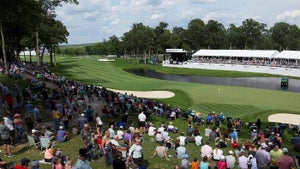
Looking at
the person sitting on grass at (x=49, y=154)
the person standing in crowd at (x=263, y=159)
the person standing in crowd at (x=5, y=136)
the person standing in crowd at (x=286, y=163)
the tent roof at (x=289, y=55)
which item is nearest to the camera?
the person standing in crowd at (x=286, y=163)

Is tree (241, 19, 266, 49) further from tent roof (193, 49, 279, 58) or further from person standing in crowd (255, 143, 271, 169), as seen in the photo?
person standing in crowd (255, 143, 271, 169)

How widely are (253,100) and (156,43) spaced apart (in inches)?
4649

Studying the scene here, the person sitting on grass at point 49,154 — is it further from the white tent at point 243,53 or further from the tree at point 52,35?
the white tent at point 243,53

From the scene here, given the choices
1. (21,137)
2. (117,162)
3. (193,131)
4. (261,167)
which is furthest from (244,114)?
(117,162)

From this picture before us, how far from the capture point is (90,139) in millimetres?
17594

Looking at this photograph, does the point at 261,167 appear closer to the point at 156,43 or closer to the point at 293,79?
the point at 293,79

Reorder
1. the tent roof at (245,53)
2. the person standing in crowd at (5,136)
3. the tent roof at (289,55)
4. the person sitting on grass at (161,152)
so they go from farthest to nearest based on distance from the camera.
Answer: the tent roof at (245,53), the tent roof at (289,55), the person sitting on grass at (161,152), the person standing in crowd at (5,136)

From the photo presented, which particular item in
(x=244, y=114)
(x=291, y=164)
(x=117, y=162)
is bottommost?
(x=244, y=114)

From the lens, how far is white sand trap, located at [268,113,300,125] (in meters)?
32.0

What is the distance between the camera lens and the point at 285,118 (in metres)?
33.1

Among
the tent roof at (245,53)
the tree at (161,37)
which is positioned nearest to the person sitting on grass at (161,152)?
the tent roof at (245,53)

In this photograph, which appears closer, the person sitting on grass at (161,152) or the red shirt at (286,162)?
the red shirt at (286,162)

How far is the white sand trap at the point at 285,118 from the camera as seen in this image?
31997 mm

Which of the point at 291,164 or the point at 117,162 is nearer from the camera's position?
the point at 117,162
